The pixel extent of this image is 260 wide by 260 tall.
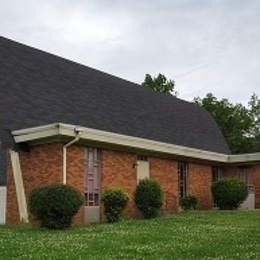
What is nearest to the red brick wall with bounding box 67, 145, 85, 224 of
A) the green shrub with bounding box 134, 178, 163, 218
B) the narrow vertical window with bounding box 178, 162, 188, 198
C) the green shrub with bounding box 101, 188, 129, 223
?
the green shrub with bounding box 101, 188, 129, 223

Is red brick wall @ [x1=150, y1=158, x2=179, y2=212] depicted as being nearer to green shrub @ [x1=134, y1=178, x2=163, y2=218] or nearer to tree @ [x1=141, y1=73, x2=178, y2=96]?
green shrub @ [x1=134, y1=178, x2=163, y2=218]

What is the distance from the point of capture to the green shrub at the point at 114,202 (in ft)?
58.0

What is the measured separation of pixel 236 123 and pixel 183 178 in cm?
2239

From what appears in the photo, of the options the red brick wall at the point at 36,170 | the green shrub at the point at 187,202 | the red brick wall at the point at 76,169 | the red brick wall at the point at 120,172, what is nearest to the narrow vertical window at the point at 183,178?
the green shrub at the point at 187,202

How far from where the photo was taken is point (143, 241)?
1171 centimetres

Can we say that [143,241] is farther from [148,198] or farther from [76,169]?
[148,198]

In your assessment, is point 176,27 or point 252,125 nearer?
point 176,27

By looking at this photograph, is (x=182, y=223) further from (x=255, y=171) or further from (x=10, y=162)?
(x=255, y=171)

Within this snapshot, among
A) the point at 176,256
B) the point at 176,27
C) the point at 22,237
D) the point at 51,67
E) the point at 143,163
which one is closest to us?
the point at 176,256

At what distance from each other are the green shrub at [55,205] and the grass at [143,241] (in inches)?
14.9

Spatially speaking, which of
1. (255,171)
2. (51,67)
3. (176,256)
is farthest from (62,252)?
(255,171)

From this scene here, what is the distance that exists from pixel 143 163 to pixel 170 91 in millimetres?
27965

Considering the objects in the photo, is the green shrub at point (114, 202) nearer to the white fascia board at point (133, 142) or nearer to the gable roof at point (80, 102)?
the white fascia board at point (133, 142)

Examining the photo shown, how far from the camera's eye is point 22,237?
1271 centimetres
